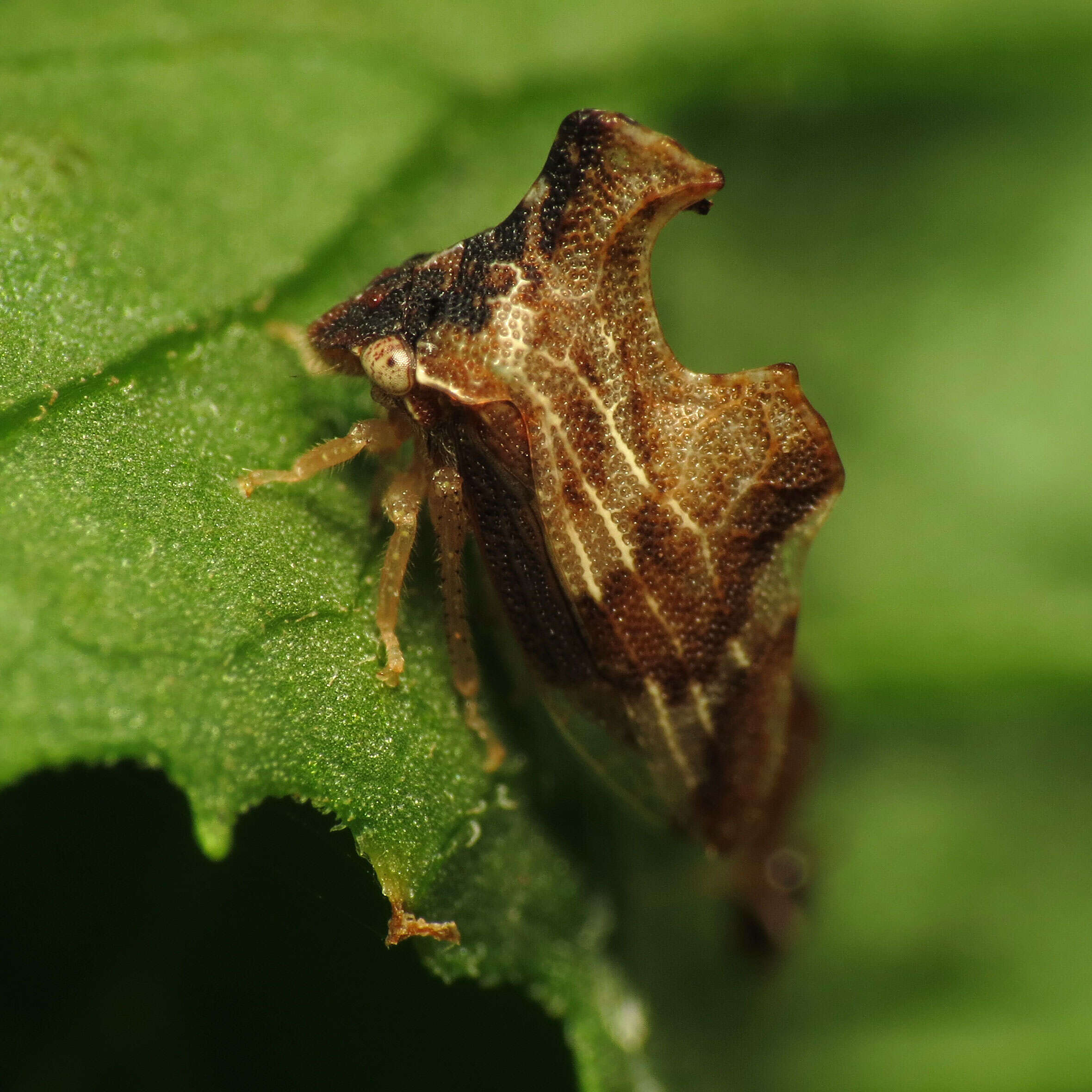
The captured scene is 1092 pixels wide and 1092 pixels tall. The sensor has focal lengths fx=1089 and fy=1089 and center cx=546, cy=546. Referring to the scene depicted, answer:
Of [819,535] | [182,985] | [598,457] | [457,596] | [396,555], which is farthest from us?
[819,535]

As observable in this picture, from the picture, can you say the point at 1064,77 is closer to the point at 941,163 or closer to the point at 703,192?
the point at 941,163

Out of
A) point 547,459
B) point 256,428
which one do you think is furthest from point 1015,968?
point 256,428

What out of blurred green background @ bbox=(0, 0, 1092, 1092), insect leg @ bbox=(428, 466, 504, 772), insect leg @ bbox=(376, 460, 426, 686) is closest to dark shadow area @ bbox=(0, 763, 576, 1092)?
blurred green background @ bbox=(0, 0, 1092, 1092)

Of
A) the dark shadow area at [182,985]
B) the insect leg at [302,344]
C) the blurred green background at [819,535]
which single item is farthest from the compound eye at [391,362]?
the dark shadow area at [182,985]

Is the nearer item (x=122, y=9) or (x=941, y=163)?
(x=122, y=9)

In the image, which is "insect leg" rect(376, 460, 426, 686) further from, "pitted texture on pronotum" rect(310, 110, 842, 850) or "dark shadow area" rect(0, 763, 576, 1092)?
"dark shadow area" rect(0, 763, 576, 1092)

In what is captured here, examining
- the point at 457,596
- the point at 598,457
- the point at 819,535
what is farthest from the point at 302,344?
the point at 819,535

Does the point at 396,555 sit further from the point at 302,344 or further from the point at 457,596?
the point at 302,344

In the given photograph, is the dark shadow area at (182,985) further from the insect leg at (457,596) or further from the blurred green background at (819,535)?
the insect leg at (457,596)
